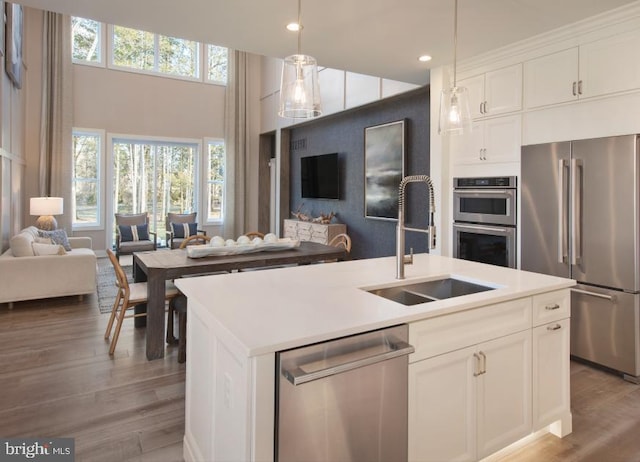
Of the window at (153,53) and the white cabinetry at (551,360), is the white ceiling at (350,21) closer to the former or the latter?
the white cabinetry at (551,360)

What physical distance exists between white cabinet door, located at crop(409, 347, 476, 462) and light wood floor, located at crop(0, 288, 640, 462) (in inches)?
19.6

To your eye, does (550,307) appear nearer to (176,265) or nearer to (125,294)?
(176,265)

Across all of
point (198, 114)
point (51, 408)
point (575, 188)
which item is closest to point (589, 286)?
point (575, 188)

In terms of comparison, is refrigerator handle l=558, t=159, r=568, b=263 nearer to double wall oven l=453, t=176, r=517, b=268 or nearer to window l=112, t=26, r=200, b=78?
double wall oven l=453, t=176, r=517, b=268

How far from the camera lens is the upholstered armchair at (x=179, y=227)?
315 inches

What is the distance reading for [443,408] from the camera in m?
1.72

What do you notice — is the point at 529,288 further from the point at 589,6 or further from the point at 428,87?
the point at 428,87

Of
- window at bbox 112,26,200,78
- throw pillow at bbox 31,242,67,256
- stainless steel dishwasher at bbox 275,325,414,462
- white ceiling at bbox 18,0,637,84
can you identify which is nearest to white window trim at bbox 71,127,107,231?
window at bbox 112,26,200,78

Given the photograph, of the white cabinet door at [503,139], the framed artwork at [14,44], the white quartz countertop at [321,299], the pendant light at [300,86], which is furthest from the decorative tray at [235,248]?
the framed artwork at [14,44]

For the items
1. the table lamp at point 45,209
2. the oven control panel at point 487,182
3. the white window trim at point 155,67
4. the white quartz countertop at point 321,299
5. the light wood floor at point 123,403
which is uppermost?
the white window trim at point 155,67

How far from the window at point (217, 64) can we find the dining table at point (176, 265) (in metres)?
6.56

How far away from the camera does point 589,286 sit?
324cm

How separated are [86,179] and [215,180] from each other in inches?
103

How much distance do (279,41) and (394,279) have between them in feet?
8.72
